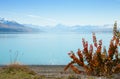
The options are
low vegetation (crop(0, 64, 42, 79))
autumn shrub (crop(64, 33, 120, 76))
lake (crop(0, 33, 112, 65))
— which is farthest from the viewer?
lake (crop(0, 33, 112, 65))

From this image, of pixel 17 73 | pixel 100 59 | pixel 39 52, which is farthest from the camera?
pixel 39 52

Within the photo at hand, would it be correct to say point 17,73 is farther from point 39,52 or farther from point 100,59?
point 39,52

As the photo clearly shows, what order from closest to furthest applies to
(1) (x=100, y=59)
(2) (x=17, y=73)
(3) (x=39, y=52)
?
(2) (x=17, y=73) < (1) (x=100, y=59) < (3) (x=39, y=52)

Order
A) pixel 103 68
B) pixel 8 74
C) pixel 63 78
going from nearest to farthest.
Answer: pixel 63 78 → pixel 8 74 → pixel 103 68

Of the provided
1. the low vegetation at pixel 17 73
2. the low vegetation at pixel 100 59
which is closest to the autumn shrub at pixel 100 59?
the low vegetation at pixel 100 59

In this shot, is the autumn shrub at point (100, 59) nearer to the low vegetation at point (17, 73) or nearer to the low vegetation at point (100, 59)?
the low vegetation at point (100, 59)

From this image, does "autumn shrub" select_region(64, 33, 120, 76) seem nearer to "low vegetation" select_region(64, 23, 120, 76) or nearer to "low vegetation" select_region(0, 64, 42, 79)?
"low vegetation" select_region(64, 23, 120, 76)

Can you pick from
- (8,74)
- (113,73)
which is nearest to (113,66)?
Answer: (113,73)

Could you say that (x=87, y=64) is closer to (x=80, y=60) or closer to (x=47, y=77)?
(x=80, y=60)

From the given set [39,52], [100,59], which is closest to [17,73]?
[100,59]

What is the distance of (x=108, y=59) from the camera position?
599 inches

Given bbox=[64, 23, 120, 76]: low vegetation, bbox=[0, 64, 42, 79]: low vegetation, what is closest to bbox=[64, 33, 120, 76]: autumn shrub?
bbox=[64, 23, 120, 76]: low vegetation

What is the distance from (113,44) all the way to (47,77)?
3.83m

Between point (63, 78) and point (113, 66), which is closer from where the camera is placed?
point (63, 78)
